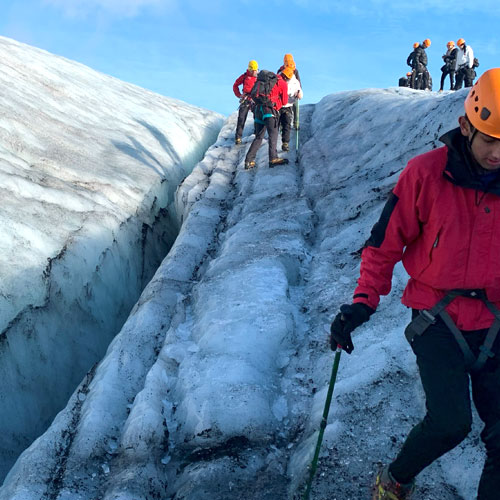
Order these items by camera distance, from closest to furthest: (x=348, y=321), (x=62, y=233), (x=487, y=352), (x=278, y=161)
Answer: (x=487, y=352) < (x=348, y=321) < (x=62, y=233) < (x=278, y=161)

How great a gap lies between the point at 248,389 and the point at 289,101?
956cm

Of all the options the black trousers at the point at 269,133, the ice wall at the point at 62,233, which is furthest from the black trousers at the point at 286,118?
the ice wall at the point at 62,233

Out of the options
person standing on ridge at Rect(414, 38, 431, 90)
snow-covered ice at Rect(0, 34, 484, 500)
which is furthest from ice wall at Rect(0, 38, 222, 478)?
person standing on ridge at Rect(414, 38, 431, 90)

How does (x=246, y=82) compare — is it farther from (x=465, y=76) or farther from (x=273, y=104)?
(x=465, y=76)

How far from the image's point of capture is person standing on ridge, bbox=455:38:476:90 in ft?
59.8

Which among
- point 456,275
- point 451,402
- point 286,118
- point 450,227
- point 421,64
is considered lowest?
point 451,402

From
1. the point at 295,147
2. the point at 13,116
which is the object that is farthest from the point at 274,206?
the point at 13,116

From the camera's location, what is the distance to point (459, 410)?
7.09 ft

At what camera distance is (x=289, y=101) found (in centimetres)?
1221

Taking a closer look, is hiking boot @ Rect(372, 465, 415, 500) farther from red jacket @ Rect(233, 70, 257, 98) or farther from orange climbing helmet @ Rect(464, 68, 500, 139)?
red jacket @ Rect(233, 70, 257, 98)

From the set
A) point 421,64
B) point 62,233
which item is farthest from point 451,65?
point 62,233

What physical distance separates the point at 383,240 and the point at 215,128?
22.5 m

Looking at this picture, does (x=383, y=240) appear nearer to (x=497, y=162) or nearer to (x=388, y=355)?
(x=497, y=162)

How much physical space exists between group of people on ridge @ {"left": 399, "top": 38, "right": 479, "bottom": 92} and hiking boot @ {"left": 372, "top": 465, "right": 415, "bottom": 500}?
56.5ft
